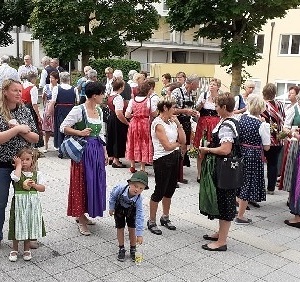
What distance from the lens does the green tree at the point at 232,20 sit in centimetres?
1117

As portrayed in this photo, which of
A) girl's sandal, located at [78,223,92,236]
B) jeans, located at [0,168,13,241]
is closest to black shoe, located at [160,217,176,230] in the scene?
girl's sandal, located at [78,223,92,236]

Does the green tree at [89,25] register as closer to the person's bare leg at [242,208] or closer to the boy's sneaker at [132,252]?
the person's bare leg at [242,208]

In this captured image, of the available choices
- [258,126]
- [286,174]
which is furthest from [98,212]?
[286,174]

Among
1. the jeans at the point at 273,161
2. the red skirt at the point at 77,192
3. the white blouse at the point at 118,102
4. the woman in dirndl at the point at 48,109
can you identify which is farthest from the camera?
the woman in dirndl at the point at 48,109

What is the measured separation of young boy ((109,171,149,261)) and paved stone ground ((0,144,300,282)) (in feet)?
1.01

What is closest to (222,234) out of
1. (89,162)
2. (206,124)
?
(89,162)

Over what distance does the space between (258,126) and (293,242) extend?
1526 millimetres

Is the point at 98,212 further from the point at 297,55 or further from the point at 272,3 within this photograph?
the point at 297,55

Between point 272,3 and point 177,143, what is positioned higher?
point 272,3

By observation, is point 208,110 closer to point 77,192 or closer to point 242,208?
point 242,208

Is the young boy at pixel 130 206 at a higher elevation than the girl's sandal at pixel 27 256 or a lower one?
higher

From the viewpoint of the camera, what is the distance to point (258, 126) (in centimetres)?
578

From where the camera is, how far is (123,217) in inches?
176

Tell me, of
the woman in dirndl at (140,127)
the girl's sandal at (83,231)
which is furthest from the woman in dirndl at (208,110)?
the girl's sandal at (83,231)
